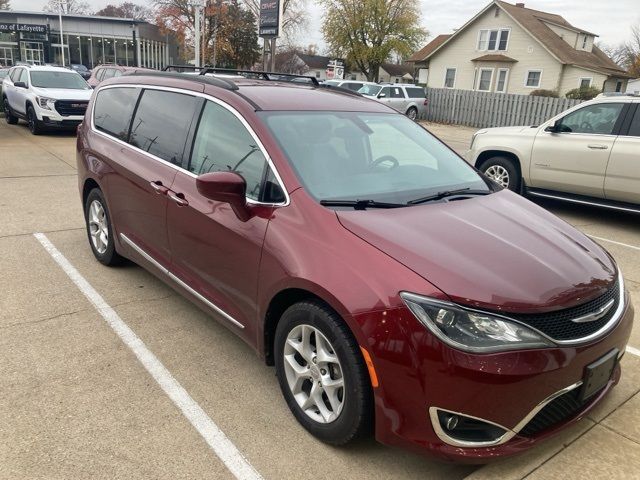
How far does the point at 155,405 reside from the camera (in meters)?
3.00

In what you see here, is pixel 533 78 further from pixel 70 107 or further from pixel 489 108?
pixel 70 107

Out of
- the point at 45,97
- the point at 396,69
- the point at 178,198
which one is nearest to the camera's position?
the point at 178,198

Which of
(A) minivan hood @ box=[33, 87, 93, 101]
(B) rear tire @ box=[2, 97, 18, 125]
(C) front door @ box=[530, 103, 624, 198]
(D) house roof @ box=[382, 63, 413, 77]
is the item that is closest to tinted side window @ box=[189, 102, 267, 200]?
(C) front door @ box=[530, 103, 624, 198]

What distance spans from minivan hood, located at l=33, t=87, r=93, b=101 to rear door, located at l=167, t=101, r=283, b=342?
12.0 m

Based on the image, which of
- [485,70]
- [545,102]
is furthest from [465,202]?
[485,70]

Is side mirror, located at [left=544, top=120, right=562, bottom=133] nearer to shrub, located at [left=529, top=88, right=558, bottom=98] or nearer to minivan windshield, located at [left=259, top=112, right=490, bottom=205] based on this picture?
minivan windshield, located at [left=259, top=112, right=490, bottom=205]

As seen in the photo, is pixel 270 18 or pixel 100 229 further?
pixel 270 18

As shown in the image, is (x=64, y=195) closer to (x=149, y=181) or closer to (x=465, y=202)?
(x=149, y=181)

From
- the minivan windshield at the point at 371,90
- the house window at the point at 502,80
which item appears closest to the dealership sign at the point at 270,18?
the minivan windshield at the point at 371,90

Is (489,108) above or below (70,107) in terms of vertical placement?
above

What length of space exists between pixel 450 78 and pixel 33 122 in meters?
35.0

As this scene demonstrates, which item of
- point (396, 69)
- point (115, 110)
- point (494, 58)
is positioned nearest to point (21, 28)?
point (494, 58)

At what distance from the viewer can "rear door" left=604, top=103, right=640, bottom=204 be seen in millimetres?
6781

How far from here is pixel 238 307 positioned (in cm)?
313
